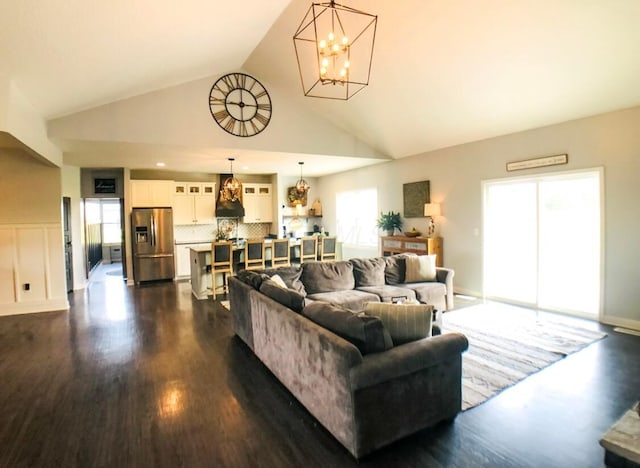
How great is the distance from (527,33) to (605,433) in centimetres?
361

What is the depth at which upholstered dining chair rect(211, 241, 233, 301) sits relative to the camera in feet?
20.5

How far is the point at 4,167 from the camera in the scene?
5.47m

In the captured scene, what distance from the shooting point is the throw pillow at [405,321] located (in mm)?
2381

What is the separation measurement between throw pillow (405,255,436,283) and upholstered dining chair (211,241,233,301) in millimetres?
3201

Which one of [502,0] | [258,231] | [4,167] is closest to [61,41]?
[4,167]

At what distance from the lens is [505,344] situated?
3.79 metres

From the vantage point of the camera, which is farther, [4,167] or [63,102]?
[4,167]

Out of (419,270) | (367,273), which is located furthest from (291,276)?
(419,270)

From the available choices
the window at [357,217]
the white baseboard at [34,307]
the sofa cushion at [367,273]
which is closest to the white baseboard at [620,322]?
the sofa cushion at [367,273]

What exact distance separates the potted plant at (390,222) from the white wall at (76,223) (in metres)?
6.48

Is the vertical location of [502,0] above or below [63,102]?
above

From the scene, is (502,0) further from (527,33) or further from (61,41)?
(61,41)

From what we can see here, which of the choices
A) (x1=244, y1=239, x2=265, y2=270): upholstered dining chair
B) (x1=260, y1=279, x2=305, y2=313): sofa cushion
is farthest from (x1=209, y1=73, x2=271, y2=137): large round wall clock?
(x1=260, y1=279, x2=305, y2=313): sofa cushion

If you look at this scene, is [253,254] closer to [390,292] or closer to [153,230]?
[153,230]
